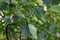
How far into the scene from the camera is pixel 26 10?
1024mm

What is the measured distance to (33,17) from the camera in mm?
963

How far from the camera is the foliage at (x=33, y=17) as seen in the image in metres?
0.91

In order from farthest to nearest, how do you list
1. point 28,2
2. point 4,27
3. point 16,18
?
point 4,27 → point 28,2 → point 16,18

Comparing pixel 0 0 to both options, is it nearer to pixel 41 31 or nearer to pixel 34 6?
pixel 34 6

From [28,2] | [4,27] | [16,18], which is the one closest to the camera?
[16,18]

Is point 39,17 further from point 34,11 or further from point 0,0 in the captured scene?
point 0,0

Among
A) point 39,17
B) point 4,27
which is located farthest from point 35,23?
point 4,27

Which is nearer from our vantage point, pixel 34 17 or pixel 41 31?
pixel 34 17

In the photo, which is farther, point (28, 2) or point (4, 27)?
point (4, 27)

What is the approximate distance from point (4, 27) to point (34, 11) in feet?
1.06

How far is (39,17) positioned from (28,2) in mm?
103

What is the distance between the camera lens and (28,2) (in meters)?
1.02

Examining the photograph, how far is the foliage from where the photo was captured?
911mm

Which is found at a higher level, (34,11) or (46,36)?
(34,11)
